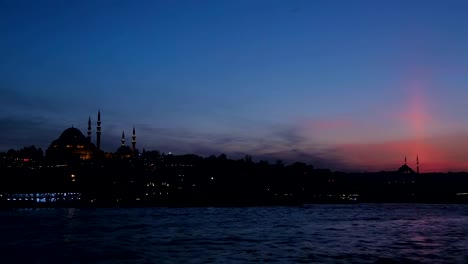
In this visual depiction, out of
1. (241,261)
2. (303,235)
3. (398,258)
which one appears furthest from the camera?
(303,235)

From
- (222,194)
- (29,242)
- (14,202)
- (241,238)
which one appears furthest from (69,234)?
(222,194)

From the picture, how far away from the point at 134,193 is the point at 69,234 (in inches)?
4961

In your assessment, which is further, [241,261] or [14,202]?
[14,202]

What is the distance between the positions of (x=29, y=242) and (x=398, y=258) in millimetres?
31618

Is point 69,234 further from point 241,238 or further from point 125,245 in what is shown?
point 241,238

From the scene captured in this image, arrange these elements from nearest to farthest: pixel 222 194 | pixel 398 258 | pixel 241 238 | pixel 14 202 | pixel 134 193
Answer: pixel 398 258 → pixel 241 238 → pixel 14 202 → pixel 134 193 → pixel 222 194

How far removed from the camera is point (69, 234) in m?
60.7

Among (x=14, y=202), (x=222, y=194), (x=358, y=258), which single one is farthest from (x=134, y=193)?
(x=358, y=258)

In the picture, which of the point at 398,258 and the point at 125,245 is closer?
the point at 398,258

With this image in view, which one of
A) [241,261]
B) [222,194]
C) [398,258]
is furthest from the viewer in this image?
[222,194]

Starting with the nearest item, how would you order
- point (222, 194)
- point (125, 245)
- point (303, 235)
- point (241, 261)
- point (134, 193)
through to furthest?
point (241, 261)
point (125, 245)
point (303, 235)
point (134, 193)
point (222, 194)

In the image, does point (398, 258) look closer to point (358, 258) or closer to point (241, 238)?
point (358, 258)

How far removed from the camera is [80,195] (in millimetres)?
173000

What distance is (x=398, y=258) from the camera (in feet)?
132
